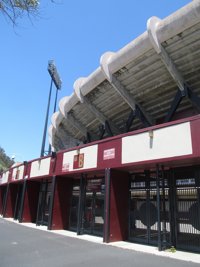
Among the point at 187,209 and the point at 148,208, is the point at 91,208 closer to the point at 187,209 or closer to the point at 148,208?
the point at 148,208

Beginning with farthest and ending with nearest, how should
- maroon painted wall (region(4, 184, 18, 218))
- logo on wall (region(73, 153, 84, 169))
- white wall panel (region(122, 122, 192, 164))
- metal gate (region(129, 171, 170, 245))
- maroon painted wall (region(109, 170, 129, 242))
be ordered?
1. maroon painted wall (region(4, 184, 18, 218))
2. logo on wall (region(73, 153, 84, 169))
3. maroon painted wall (region(109, 170, 129, 242))
4. metal gate (region(129, 171, 170, 245))
5. white wall panel (region(122, 122, 192, 164))

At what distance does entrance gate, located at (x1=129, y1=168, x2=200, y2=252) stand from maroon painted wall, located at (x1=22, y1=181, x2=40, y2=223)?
1208cm

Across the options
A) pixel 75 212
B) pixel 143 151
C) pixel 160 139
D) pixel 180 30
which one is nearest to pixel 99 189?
pixel 75 212

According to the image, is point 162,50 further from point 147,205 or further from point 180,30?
point 147,205

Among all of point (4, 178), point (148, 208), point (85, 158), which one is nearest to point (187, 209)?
point (148, 208)

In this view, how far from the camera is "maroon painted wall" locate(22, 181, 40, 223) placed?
918 inches

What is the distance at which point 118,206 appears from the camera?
543 inches

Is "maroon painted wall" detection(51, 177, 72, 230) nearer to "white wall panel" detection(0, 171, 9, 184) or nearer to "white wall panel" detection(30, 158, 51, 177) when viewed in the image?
"white wall panel" detection(30, 158, 51, 177)

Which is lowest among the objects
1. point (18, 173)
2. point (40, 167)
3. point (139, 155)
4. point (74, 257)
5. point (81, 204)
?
point (74, 257)

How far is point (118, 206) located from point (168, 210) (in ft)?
8.77

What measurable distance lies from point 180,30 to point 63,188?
1181cm

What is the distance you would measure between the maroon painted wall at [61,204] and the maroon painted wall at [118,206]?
581cm

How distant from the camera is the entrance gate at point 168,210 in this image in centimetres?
1115

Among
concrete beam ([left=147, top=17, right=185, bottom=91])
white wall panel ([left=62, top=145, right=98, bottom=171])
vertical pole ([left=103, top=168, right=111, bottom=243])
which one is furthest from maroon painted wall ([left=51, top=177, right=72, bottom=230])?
concrete beam ([left=147, top=17, right=185, bottom=91])
